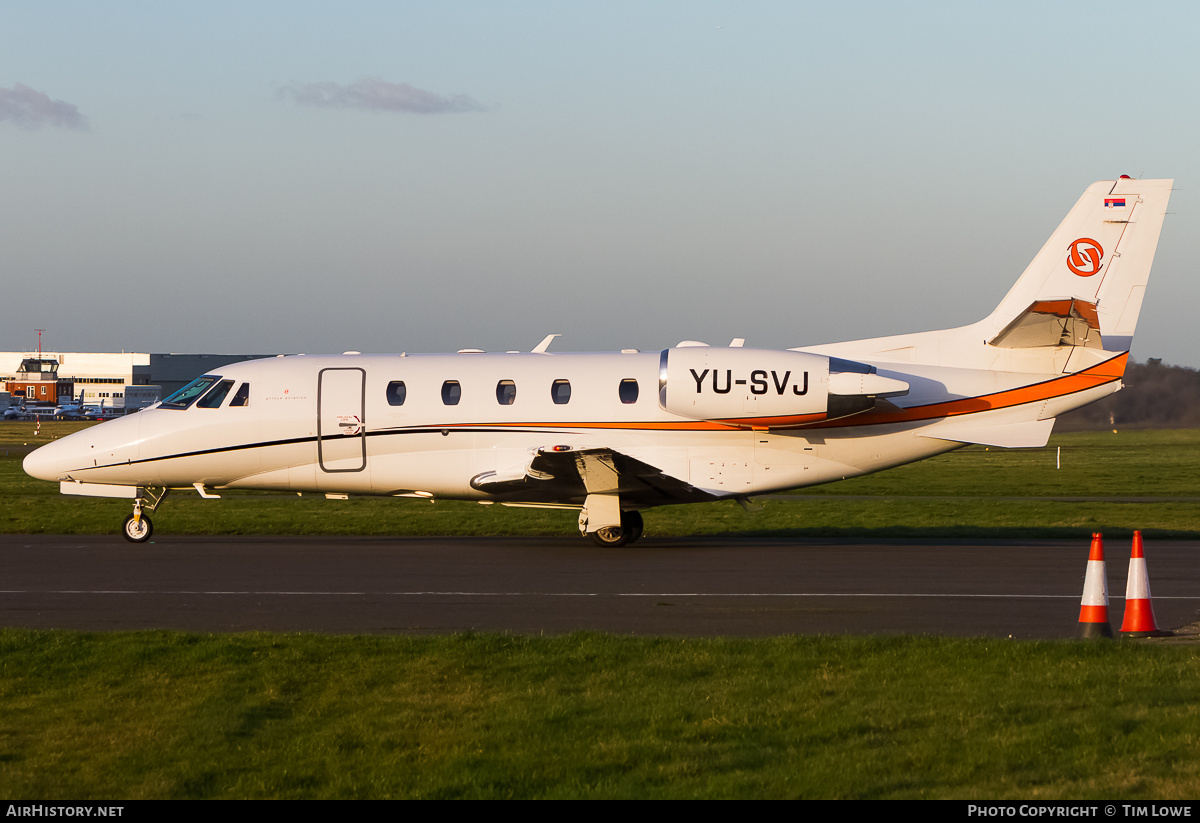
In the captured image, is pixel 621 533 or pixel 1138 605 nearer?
pixel 1138 605

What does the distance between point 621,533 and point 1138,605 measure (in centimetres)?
958

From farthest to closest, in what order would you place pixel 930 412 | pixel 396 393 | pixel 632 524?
pixel 632 524 → pixel 396 393 → pixel 930 412

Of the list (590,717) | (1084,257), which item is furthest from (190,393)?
(1084,257)

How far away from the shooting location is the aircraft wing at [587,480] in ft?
57.6

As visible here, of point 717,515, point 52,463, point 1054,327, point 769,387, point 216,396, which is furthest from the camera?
point 717,515

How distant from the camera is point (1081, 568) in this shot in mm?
15734

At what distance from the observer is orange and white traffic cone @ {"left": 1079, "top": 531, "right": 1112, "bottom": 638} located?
33.2 ft

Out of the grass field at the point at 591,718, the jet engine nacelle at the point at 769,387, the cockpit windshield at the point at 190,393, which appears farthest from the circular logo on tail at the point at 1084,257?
the cockpit windshield at the point at 190,393

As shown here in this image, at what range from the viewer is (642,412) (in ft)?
60.1

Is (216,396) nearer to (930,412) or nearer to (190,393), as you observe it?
(190,393)

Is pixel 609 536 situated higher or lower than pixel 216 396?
lower

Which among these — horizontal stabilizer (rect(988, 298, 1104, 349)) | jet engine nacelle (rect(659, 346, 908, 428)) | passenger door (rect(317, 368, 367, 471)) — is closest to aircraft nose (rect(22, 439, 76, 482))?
passenger door (rect(317, 368, 367, 471))

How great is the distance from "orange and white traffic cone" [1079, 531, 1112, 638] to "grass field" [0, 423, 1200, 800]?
38.6 inches

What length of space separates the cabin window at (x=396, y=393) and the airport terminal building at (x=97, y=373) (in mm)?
91493
